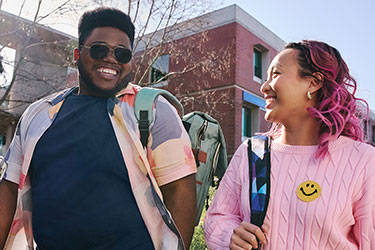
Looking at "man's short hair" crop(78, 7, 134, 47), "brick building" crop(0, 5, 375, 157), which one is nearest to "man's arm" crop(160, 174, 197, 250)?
"man's short hair" crop(78, 7, 134, 47)

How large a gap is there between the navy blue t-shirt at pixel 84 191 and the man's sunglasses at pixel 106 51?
1.02 feet

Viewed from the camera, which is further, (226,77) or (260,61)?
(260,61)

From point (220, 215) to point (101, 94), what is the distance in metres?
0.94

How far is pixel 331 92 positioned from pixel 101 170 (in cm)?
129

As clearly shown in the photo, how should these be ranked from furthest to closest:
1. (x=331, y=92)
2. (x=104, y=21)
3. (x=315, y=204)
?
(x=104, y=21) → (x=331, y=92) → (x=315, y=204)

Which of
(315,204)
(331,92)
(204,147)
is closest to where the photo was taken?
(315,204)

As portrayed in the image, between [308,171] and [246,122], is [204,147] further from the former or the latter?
[246,122]

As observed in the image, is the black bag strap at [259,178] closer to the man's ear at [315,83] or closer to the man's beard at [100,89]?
the man's ear at [315,83]

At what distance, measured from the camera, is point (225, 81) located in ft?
51.2

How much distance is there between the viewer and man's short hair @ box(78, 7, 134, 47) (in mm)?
2115

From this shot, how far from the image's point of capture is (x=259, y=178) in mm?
1922

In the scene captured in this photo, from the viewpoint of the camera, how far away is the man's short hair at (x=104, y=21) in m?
2.12

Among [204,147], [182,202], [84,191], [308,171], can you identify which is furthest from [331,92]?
[84,191]

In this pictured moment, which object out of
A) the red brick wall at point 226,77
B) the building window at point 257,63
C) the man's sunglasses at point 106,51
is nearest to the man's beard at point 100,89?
the man's sunglasses at point 106,51
